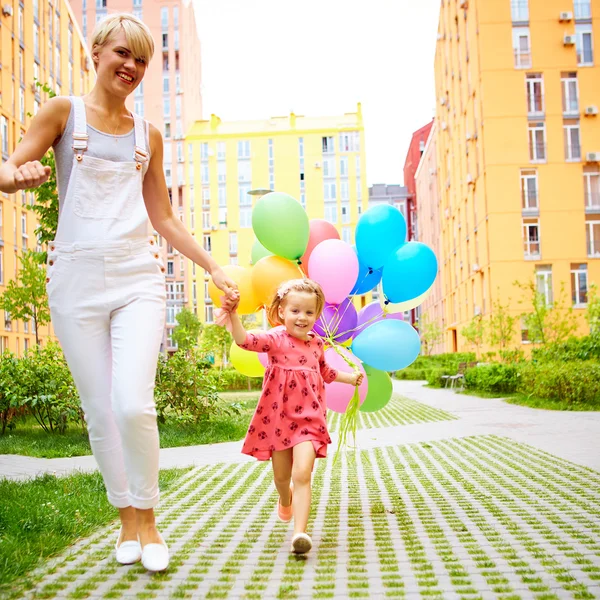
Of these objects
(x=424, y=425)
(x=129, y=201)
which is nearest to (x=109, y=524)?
(x=129, y=201)

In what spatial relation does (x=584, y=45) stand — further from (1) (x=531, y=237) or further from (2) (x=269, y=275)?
(2) (x=269, y=275)

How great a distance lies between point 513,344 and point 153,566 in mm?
31575

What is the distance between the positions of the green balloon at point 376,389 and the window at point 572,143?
32054 millimetres

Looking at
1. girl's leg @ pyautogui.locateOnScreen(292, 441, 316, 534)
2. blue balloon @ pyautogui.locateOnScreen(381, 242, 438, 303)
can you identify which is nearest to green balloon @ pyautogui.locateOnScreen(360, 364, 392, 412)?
blue balloon @ pyautogui.locateOnScreen(381, 242, 438, 303)

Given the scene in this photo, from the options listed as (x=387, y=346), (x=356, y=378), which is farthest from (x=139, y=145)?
(x=387, y=346)

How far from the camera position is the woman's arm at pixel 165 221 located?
3.72 metres

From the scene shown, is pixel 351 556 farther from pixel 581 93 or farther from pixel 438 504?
pixel 581 93

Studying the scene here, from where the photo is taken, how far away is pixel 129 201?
135 inches

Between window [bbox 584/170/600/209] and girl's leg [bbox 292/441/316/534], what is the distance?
110ft

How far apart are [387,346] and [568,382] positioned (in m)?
12.3

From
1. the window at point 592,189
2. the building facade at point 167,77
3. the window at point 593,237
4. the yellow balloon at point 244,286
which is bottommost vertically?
the yellow balloon at point 244,286

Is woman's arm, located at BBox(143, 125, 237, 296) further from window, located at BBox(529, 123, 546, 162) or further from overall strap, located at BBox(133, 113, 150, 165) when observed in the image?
window, located at BBox(529, 123, 546, 162)

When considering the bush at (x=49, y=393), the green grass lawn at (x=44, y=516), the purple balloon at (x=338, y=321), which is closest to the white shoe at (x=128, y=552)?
the green grass lawn at (x=44, y=516)

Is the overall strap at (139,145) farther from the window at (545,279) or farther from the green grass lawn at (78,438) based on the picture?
the window at (545,279)
